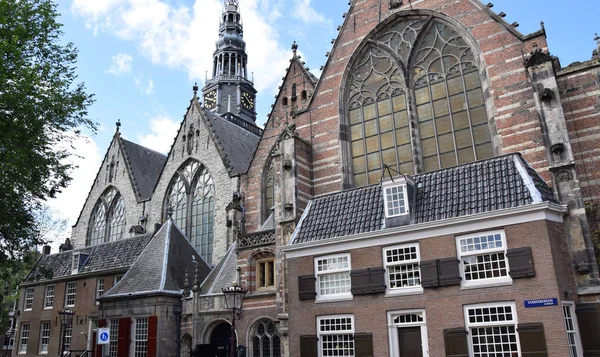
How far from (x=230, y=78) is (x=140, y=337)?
27.4 meters

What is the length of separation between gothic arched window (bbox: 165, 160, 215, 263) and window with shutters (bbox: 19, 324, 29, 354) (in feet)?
38.0

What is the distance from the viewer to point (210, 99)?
45.2 meters

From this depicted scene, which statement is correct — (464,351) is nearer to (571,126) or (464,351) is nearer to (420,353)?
(420,353)

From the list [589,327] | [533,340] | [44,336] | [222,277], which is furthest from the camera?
[44,336]

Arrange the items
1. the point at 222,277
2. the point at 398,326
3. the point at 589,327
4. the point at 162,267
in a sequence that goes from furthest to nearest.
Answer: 1. the point at 162,267
2. the point at 222,277
3. the point at 398,326
4. the point at 589,327

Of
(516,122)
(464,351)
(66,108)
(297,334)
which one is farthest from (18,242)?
(516,122)

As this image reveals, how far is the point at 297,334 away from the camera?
1606cm

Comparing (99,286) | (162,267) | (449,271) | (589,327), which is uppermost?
(162,267)

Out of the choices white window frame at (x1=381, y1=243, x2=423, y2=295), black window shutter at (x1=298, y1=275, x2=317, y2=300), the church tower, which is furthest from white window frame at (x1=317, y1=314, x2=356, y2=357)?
the church tower

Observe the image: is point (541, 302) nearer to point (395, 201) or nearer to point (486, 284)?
point (486, 284)

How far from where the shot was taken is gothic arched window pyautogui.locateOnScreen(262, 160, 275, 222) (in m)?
26.1

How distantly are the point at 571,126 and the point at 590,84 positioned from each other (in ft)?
5.33

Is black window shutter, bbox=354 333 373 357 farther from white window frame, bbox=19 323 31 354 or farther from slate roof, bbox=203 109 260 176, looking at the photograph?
white window frame, bbox=19 323 31 354

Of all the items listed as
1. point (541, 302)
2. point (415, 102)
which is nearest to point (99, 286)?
point (415, 102)
